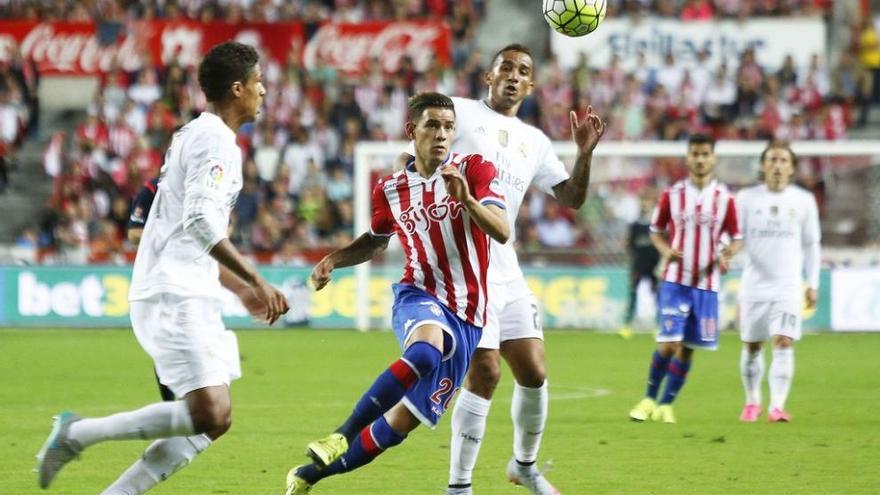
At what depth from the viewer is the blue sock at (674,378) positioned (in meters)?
11.1

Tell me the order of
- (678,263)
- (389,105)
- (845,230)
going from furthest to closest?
(389,105), (845,230), (678,263)

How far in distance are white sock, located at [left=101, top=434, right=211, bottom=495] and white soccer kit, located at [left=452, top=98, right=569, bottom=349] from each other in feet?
5.49

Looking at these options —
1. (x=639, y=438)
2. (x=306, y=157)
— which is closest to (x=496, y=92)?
(x=639, y=438)

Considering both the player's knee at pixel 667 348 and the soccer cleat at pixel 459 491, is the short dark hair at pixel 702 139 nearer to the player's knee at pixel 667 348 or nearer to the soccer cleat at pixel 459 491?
the player's knee at pixel 667 348

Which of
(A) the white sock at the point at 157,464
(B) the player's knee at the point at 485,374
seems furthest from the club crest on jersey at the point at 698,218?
(A) the white sock at the point at 157,464

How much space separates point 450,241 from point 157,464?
167cm

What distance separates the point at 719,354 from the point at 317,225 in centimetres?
747

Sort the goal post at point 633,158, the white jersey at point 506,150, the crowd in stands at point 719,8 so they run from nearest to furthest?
the white jersey at point 506,150 < the goal post at point 633,158 < the crowd in stands at point 719,8

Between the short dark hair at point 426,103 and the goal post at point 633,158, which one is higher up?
the short dark hair at point 426,103

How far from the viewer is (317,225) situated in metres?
22.8

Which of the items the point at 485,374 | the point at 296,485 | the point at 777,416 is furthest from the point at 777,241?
the point at 296,485

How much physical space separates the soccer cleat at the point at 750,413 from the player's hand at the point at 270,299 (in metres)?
5.88

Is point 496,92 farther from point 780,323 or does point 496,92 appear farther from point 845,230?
point 845,230

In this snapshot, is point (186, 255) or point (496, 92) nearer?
point (186, 255)
